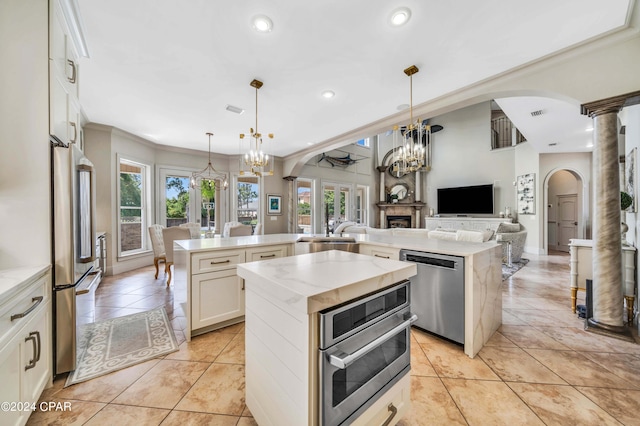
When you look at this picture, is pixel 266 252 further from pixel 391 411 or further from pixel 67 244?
pixel 391 411

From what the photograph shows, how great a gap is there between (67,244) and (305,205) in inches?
Answer: 231

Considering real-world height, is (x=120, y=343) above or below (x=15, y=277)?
below

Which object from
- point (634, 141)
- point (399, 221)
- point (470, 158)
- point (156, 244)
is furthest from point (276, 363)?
point (470, 158)

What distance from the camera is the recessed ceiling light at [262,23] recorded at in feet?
6.19

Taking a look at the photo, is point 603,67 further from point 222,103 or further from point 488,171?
point 488,171

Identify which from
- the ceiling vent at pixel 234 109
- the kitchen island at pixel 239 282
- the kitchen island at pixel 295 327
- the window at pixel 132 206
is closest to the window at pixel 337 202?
the ceiling vent at pixel 234 109

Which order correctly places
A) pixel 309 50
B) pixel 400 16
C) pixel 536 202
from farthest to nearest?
pixel 536 202 < pixel 309 50 < pixel 400 16

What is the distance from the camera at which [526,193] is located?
21.7 feet

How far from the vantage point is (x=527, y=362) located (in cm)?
190

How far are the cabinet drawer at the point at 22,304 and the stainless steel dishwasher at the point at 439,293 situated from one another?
252cm

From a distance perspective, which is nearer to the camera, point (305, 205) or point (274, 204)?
Result: point (274, 204)

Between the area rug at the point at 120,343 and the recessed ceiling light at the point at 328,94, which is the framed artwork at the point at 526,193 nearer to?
the recessed ceiling light at the point at 328,94

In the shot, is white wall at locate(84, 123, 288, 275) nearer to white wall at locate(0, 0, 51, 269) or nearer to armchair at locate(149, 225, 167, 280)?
armchair at locate(149, 225, 167, 280)

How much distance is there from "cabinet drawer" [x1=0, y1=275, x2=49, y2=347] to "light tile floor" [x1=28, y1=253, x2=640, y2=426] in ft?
2.16
